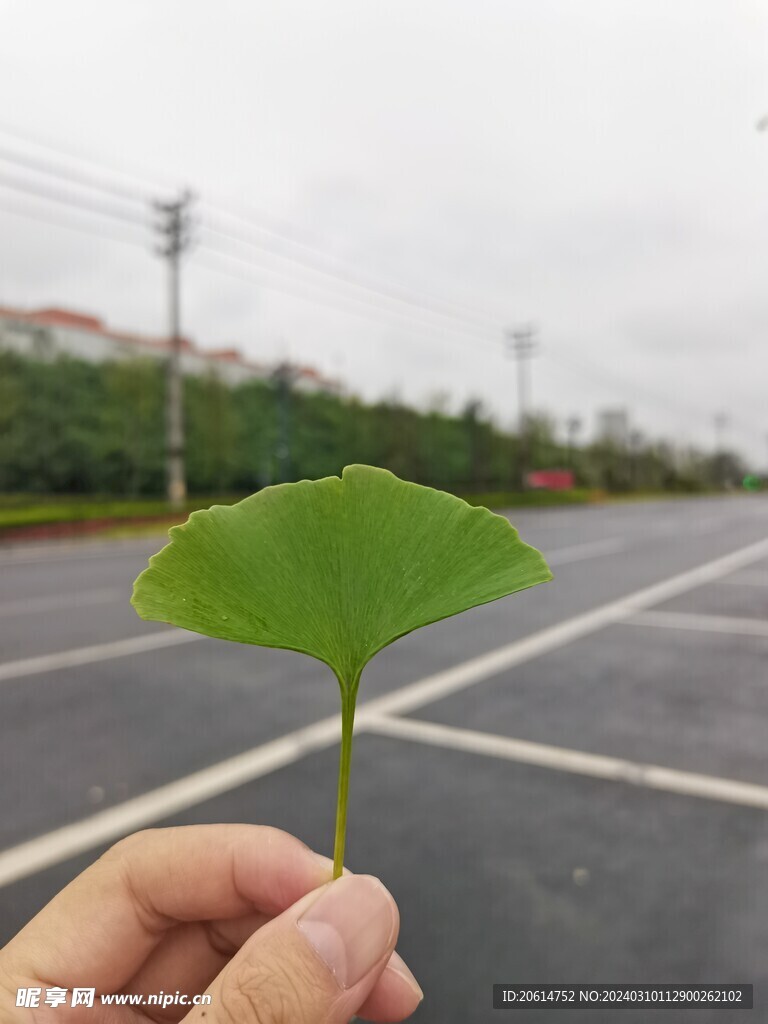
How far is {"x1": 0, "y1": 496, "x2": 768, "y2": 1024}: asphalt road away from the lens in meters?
2.85

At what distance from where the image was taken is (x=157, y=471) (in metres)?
21.8

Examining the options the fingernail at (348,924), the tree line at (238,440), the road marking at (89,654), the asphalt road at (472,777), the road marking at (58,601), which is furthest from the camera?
the road marking at (58,601)

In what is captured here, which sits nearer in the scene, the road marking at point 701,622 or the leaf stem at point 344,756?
the leaf stem at point 344,756

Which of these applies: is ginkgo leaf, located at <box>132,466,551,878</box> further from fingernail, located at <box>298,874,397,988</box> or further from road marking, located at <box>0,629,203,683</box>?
road marking, located at <box>0,629,203,683</box>

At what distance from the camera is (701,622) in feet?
28.3

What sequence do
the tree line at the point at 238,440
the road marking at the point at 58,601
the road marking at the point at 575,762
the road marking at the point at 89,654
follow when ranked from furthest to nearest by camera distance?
the road marking at the point at 58,601, the tree line at the point at 238,440, the road marking at the point at 89,654, the road marking at the point at 575,762

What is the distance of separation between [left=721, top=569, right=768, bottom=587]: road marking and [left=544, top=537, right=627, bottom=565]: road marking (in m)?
2.55

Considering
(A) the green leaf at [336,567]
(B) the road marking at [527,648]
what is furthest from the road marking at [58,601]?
(A) the green leaf at [336,567]

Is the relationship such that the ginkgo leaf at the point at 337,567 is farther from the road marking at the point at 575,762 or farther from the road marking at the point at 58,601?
the road marking at the point at 58,601

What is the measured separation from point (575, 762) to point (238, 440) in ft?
28.7

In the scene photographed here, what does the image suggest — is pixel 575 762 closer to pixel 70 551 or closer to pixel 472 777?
pixel 472 777

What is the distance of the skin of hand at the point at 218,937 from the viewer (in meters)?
0.85

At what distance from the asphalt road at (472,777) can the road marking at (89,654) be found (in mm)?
34

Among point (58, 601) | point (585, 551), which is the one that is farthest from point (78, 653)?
point (585, 551)
